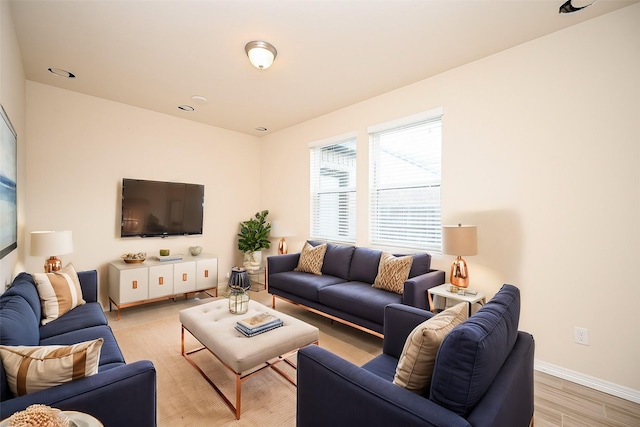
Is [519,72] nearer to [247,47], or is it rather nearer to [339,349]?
[247,47]

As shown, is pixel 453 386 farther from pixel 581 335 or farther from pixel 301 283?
pixel 301 283

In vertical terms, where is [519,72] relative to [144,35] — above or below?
below

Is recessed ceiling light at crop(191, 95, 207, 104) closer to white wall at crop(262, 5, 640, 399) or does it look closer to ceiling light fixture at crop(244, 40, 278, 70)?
ceiling light fixture at crop(244, 40, 278, 70)

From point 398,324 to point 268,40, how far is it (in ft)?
8.19

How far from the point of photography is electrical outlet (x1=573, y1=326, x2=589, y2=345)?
2.27m

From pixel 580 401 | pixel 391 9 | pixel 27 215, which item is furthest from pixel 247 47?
pixel 580 401

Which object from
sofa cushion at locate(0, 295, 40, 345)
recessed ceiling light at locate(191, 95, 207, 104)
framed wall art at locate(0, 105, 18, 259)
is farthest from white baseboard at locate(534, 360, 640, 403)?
recessed ceiling light at locate(191, 95, 207, 104)

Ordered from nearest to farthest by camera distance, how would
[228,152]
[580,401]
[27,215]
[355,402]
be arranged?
[355,402], [580,401], [27,215], [228,152]

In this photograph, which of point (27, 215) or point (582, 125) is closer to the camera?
point (582, 125)

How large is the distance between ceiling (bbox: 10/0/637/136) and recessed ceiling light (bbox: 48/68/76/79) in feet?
0.20

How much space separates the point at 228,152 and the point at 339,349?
3855mm

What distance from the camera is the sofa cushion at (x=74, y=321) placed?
208 centimetres

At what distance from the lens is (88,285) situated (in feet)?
9.15

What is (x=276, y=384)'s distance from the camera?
223cm
